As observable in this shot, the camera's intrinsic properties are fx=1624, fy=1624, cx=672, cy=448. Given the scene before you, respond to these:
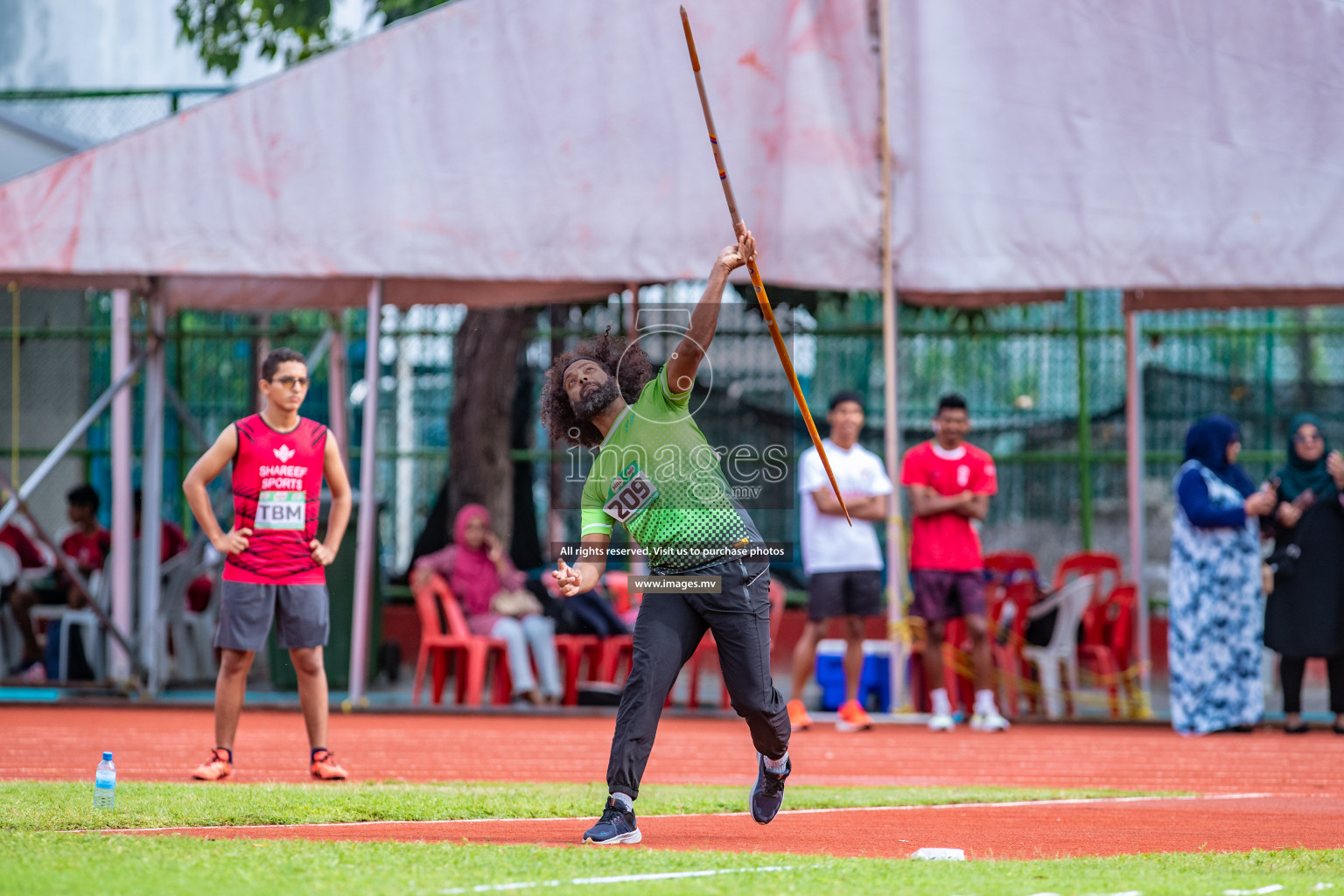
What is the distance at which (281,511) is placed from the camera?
7570 mm

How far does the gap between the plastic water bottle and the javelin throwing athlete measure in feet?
5.92

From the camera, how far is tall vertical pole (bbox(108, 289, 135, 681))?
12.1 m

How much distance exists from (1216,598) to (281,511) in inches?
244

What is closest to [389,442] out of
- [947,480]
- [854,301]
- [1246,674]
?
[854,301]

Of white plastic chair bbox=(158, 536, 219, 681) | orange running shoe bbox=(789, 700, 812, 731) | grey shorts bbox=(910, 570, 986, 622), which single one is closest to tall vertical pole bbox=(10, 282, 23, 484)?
white plastic chair bbox=(158, 536, 219, 681)

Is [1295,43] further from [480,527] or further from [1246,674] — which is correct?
[480,527]

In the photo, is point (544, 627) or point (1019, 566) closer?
point (544, 627)

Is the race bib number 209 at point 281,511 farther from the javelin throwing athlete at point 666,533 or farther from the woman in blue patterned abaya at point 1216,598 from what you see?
the woman in blue patterned abaya at point 1216,598

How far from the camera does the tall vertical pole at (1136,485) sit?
Result: 1187 centimetres

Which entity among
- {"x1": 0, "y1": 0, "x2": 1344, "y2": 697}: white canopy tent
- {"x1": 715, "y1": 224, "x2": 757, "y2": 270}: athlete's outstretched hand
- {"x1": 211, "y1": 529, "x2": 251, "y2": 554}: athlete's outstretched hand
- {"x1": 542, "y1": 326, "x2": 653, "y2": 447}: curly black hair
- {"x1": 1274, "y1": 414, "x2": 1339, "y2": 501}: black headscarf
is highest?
{"x1": 0, "y1": 0, "x2": 1344, "y2": 697}: white canopy tent

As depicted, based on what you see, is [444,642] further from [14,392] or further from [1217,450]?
[14,392]

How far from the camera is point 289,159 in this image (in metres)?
11.1

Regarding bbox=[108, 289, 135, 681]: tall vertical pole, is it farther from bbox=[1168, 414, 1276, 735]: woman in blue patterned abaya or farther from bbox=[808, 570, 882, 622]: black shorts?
bbox=[1168, 414, 1276, 735]: woman in blue patterned abaya

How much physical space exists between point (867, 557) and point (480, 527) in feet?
10.1
